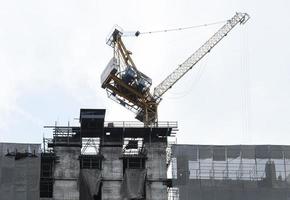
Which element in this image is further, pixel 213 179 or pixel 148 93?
pixel 148 93

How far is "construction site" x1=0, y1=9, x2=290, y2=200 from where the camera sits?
12525 cm

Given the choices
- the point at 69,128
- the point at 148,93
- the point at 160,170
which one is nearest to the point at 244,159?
the point at 160,170

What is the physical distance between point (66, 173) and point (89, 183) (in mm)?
4862

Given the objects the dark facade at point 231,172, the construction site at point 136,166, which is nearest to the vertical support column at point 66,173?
the construction site at point 136,166

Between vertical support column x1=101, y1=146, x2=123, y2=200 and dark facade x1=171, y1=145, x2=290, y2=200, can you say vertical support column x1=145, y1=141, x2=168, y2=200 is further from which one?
vertical support column x1=101, y1=146, x2=123, y2=200

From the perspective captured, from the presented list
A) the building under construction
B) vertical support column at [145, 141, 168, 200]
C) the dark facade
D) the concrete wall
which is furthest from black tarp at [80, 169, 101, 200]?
the dark facade

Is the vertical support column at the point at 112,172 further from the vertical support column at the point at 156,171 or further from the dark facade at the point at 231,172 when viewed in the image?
the dark facade at the point at 231,172

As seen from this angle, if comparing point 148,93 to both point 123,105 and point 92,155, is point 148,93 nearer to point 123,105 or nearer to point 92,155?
point 123,105

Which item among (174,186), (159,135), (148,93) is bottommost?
(174,186)

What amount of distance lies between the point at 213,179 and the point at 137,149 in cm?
1732

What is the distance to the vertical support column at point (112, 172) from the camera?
128375mm

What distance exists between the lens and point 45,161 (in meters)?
128

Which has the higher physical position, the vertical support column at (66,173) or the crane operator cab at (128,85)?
the crane operator cab at (128,85)

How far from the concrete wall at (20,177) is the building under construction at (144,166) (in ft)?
0.82
